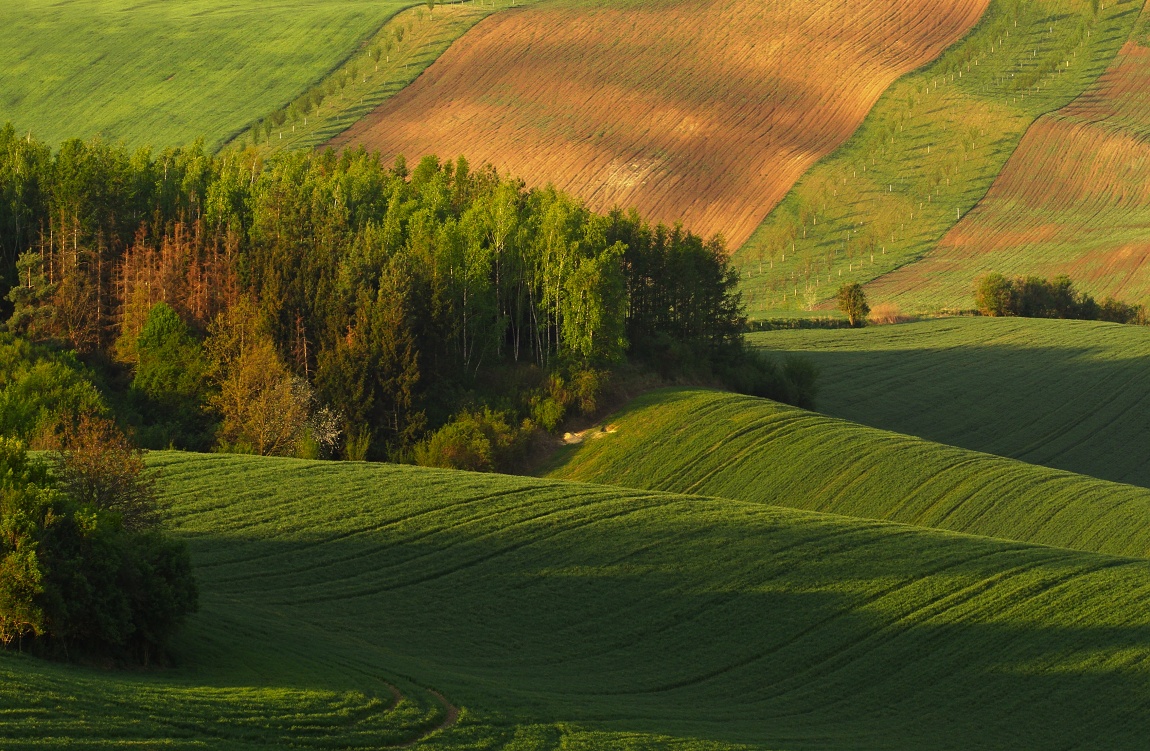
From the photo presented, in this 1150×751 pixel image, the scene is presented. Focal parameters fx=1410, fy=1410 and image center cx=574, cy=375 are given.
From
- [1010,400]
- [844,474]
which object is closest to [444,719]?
[844,474]

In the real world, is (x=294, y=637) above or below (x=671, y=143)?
below

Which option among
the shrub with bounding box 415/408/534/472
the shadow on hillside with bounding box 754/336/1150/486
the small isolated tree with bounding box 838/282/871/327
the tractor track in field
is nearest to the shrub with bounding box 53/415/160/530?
the tractor track in field

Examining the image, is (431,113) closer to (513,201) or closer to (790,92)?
(790,92)

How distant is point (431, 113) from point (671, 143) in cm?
2631

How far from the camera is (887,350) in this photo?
99.4 metres

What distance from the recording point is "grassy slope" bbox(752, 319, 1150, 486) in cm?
7862

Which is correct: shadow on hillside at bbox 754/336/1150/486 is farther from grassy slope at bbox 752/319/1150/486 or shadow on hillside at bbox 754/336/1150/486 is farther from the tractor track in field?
the tractor track in field

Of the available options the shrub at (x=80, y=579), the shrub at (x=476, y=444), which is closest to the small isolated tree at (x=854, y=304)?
the shrub at (x=476, y=444)

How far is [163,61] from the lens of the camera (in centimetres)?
17012

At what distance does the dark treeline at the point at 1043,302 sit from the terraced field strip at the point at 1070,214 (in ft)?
10.8

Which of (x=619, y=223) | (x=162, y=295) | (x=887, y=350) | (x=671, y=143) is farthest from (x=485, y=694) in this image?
(x=671, y=143)

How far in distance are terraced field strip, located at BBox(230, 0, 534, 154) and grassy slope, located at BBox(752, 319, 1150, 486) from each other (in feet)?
224

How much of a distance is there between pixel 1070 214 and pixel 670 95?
43.9 m

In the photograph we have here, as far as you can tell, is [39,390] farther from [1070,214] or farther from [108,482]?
[1070,214]
